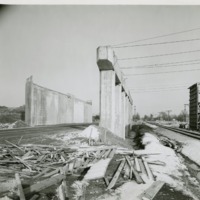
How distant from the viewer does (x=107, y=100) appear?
12055mm

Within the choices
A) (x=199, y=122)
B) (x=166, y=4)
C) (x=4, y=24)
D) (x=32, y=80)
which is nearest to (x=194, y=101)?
(x=199, y=122)

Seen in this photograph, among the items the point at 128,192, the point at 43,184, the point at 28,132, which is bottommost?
the point at 128,192

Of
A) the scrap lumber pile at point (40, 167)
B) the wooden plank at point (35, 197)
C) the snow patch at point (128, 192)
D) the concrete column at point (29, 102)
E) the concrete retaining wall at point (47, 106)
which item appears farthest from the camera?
the concrete retaining wall at point (47, 106)

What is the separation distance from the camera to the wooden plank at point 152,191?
13.2ft

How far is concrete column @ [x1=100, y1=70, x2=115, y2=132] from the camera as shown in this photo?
12016 millimetres

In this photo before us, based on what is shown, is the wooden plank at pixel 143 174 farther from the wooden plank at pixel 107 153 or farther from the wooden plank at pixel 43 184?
the wooden plank at pixel 43 184

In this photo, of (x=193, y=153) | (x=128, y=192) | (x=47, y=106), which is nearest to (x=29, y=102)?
(x=47, y=106)

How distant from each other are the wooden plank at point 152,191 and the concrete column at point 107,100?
7.40m

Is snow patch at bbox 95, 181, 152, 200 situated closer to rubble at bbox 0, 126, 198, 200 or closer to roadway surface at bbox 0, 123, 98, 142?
rubble at bbox 0, 126, 198, 200

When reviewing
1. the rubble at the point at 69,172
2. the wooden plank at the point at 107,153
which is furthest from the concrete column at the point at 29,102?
the wooden plank at the point at 107,153

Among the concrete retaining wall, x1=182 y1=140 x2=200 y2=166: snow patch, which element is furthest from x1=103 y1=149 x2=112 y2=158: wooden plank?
the concrete retaining wall

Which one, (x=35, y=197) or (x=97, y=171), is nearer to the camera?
(x=35, y=197)

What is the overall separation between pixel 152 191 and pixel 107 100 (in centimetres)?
803

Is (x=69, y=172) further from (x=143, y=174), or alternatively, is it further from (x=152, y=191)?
(x=152, y=191)
